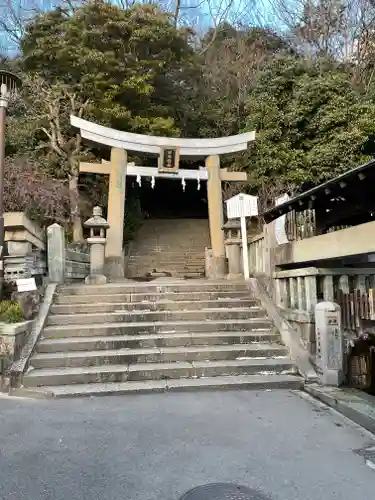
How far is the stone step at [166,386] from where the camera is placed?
4992 mm

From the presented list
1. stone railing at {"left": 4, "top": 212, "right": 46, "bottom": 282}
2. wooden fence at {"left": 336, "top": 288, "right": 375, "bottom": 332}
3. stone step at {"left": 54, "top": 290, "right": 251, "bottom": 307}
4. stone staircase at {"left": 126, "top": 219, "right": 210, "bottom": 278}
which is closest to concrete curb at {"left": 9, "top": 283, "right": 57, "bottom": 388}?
stone step at {"left": 54, "top": 290, "right": 251, "bottom": 307}

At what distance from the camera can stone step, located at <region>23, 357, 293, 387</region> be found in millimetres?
5332

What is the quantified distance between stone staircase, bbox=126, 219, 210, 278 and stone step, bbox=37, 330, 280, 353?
8.15 meters

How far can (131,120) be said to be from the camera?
16078 mm

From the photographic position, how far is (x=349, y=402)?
14.5 feet

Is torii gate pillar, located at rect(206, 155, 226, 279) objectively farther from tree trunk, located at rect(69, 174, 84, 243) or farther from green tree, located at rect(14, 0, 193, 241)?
tree trunk, located at rect(69, 174, 84, 243)

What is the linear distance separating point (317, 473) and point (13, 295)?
17.0 ft

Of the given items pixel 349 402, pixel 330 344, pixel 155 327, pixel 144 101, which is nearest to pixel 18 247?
pixel 155 327

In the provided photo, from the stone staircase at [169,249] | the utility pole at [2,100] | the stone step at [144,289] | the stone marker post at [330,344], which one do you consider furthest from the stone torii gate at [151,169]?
the stone marker post at [330,344]

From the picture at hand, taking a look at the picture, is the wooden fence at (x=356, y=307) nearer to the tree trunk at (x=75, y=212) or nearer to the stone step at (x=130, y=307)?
the stone step at (x=130, y=307)

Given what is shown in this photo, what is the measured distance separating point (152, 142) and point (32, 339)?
8.50 metres

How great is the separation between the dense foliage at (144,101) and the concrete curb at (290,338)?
8.82 m

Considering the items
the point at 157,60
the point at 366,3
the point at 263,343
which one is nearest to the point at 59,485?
the point at 263,343

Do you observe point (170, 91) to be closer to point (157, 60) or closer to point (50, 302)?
point (157, 60)
